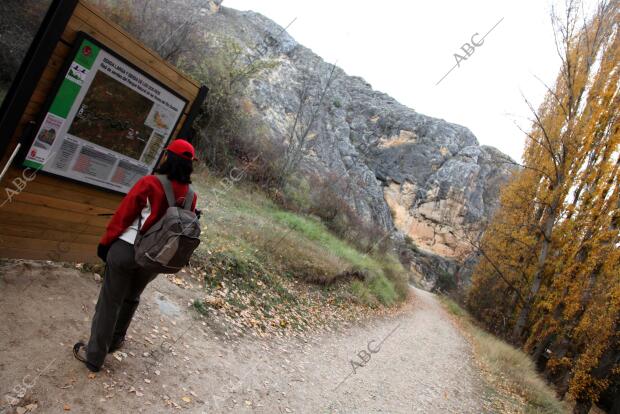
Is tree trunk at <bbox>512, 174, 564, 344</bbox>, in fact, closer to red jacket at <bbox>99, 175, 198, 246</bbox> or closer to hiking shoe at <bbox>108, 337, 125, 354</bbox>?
hiking shoe at <bbox>108, 337, 125, 354</bbox>

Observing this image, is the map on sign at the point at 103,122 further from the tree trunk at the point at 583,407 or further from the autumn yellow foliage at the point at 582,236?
the tree trunk at the point at 583,407

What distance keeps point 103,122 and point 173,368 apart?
277cm

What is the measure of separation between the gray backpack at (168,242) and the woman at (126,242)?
0.33ft

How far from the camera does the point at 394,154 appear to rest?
158ft

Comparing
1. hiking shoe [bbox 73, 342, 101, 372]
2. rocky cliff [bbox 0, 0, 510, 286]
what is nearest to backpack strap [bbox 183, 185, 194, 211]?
hiking shoe [bbox 73, 342, 101, 372]

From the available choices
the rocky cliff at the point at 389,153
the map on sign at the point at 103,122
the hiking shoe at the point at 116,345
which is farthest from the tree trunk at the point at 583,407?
the rocky cliff at the point at 389,153

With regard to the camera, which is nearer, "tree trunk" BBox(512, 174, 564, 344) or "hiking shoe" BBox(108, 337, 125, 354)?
"hiking shoe" BBox(108, 337, 125, 354)

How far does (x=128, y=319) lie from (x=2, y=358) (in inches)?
38.5

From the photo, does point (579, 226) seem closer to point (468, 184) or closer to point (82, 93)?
point (82, 93)

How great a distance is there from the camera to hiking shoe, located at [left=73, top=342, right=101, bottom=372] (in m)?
3.45

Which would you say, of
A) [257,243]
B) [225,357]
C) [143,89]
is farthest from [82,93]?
[257,243]

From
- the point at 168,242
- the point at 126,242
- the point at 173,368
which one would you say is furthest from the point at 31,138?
the point at 173,368

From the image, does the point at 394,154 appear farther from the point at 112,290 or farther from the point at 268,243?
the point at 112,290

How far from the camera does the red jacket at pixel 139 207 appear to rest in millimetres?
3203
